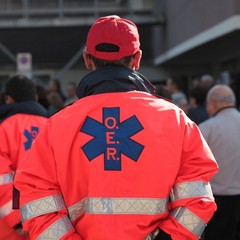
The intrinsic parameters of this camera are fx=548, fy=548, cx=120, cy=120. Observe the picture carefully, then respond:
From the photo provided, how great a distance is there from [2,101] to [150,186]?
3.17 metres

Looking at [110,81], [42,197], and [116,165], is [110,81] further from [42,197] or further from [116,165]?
[42,197]

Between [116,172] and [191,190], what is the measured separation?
33cm

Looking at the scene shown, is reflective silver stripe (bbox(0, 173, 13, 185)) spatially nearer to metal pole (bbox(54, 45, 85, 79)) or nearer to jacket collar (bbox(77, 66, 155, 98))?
jacket collar (bbox(77, 66, 155, 98))

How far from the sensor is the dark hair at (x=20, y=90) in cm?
407

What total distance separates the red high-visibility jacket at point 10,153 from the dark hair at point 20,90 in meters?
0.20

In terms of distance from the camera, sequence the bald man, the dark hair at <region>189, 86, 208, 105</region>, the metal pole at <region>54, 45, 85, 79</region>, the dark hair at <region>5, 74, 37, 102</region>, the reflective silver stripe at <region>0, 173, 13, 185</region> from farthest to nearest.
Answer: the metal pole at <region>54, 45, 85, 79</region> → the dark hair at <region>189, 86, 208, 105</region> → the bald man → the dark hair at <region>5, 74, 37, 102</region> → the reflective silver stripe at <region>0, 173, 13, 185</region>

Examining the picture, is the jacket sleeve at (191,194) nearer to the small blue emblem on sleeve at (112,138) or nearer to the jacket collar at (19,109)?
the small blue emblem on sleeve at (112,138)

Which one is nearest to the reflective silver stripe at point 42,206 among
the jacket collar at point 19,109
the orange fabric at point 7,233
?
the orange fabric at point 7,233

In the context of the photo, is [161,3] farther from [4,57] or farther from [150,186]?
[150,186]

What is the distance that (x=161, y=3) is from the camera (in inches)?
812

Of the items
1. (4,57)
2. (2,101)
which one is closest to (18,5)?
(4,57)

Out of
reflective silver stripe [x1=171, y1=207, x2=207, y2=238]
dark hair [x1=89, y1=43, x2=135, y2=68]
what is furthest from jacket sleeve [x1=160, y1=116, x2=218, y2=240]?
dark hair [x1=89, y1=43, x2=135, y2=68]

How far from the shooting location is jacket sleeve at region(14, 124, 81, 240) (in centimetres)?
231

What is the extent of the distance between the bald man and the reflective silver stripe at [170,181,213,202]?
8.26ft
